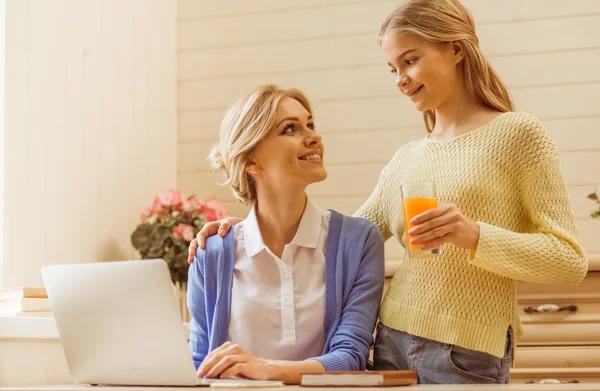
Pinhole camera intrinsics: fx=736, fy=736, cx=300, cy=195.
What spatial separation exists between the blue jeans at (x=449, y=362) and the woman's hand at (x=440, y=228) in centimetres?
25

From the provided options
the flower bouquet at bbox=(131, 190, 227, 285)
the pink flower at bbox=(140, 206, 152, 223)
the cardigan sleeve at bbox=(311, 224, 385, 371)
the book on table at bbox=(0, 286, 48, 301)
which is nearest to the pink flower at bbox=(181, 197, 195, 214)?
the flower bouquet at bbox=(131, 190, 227, 285)

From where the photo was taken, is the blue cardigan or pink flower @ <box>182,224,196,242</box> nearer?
the blue cardigan

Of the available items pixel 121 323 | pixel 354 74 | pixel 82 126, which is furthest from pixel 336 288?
pixel 354 74

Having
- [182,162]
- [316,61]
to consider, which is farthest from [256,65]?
[182,162]

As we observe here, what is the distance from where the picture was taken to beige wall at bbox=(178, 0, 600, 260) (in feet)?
9.65

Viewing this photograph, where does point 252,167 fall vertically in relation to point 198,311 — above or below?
above

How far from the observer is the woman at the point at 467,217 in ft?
4.69

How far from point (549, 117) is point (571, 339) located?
0.98m

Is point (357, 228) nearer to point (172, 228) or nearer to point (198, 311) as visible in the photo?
point (198, 311)

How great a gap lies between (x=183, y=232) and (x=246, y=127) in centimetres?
107

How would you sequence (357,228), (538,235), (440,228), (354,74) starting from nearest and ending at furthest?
(440,228) → (538,235) → (357,228) → (354,74)

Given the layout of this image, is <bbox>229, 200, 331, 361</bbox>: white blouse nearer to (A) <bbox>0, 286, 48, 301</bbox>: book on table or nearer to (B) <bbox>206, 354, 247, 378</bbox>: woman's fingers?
(B) <bbox>206, 354, 247, 378</bbox>: woman's fingers

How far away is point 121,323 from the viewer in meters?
1.23

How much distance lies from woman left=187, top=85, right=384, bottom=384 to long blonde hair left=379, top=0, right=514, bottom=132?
1.16 feet
